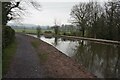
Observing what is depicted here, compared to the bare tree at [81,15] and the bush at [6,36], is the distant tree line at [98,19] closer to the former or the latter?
the bare tree at [81,15]

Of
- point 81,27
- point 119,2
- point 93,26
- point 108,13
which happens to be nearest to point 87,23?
point 81,27

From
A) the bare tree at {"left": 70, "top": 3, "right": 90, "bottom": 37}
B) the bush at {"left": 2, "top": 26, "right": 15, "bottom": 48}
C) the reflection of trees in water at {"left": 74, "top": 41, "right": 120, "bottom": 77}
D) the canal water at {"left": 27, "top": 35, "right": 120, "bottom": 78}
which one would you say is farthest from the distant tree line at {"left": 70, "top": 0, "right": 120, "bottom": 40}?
the bush at {"left": 2, "top": 26, "right": 15, "bottom": 48}

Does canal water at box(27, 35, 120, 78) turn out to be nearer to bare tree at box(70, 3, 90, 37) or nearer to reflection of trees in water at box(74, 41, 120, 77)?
reflection of trees in water at box(74, 41, 120, 77)

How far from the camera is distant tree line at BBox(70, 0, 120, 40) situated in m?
45.8

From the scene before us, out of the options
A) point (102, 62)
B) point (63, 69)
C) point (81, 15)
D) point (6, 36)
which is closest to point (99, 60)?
point (102, 62)

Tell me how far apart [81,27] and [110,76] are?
50590 millimetres

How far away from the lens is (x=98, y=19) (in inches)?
2090

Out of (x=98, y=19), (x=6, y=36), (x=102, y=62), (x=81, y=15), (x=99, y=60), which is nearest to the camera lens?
(x=102, y=62)

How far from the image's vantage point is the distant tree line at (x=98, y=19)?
45844 mm

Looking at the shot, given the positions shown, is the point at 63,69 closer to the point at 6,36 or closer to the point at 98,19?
the point at 6,36

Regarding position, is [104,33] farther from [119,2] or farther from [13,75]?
[13,75]

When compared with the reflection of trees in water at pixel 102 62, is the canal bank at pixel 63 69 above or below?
above

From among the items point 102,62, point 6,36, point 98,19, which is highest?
point 98,19

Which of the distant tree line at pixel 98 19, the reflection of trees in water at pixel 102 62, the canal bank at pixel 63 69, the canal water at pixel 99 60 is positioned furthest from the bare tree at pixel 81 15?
the canal bank at pixel 63 69
